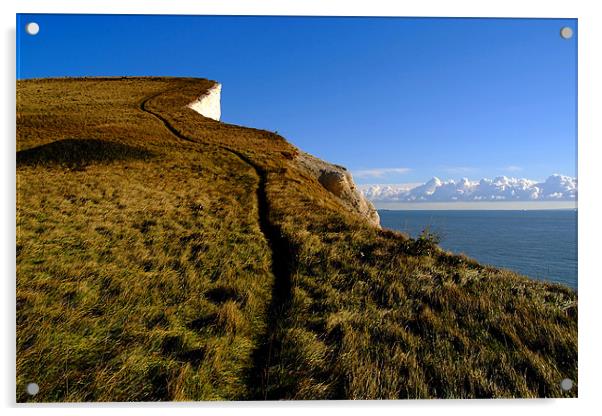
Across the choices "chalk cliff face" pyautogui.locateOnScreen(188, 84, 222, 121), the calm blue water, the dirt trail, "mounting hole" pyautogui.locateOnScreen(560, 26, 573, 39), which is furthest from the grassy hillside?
"chalk cliff face" pyautogui.locateOnScreen(188, 84, 222, 121)

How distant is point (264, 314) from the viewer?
4934mm

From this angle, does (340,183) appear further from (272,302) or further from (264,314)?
(264,314)

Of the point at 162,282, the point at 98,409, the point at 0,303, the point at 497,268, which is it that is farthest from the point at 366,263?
the point at 0,303

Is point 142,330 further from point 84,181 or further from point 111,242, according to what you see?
point 84,181

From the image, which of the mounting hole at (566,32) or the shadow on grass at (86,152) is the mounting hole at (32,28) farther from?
the shadow on grass at (86,152)

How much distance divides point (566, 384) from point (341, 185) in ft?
54.0

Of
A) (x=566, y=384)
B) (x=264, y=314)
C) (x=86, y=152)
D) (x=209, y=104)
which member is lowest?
(x=566, y=384)

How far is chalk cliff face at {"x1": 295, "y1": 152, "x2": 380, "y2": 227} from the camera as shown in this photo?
64.1 ft

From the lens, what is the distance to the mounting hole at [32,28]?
5512 mm

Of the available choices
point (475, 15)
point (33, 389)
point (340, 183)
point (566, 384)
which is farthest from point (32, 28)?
point (340, 183)

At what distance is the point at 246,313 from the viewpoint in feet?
16.0

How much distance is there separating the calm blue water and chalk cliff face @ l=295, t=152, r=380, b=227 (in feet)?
38.5

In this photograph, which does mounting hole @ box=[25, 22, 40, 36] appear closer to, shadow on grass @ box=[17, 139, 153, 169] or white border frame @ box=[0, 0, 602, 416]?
white border frame @ box=[0, 0, 602, 416]
